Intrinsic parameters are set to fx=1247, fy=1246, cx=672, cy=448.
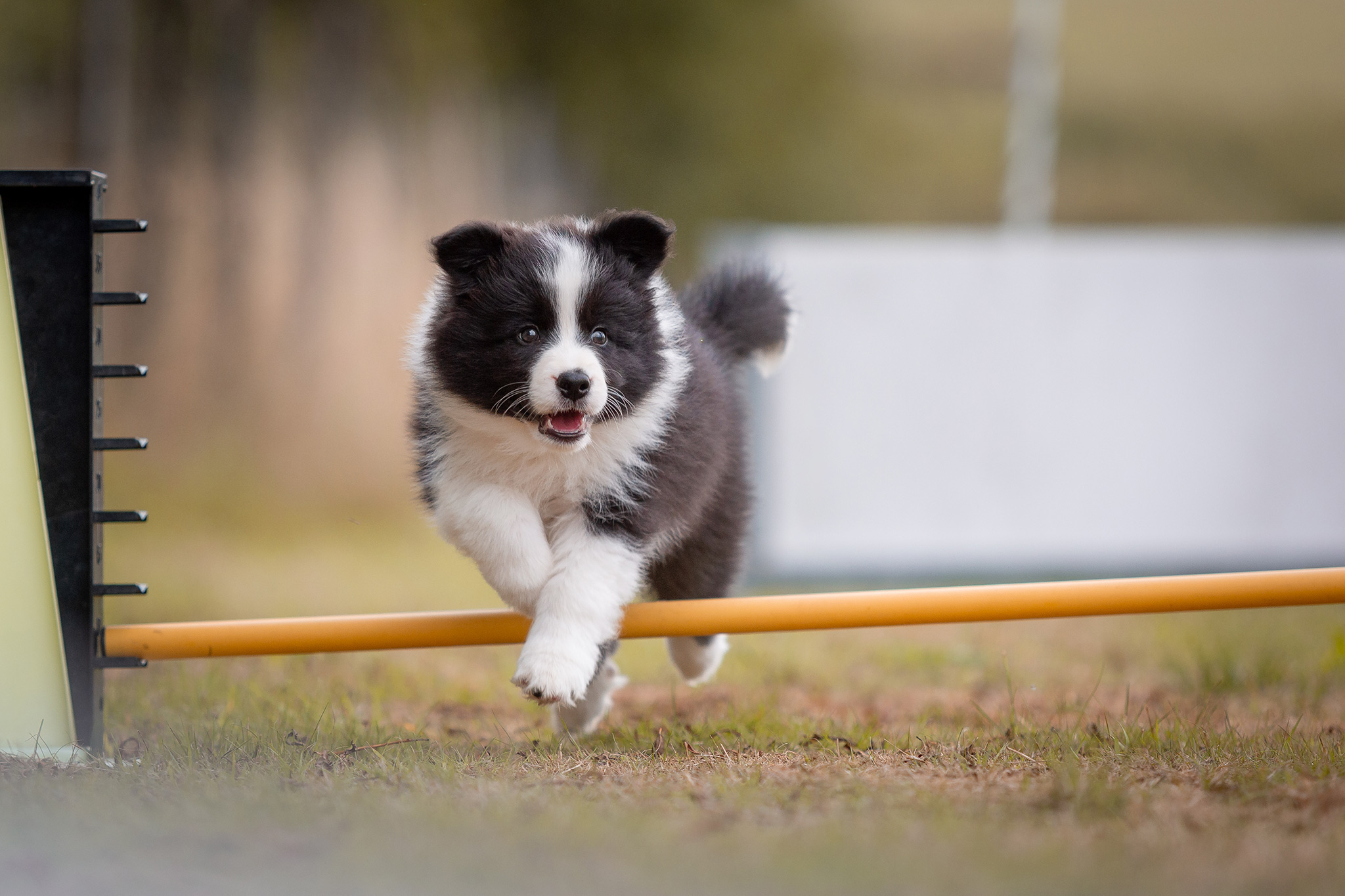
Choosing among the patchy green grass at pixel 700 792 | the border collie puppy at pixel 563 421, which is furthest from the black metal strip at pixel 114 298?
the patchy green grass at pixel 700 792

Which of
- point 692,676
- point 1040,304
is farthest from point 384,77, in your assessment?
point 692,676

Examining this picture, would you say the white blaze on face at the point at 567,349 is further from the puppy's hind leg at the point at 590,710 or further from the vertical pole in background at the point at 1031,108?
the vertical pole in background at the point at 1031,108

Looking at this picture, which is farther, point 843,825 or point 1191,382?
point 1191,382

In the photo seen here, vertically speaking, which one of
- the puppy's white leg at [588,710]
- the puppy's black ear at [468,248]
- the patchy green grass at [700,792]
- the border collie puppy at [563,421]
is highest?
the puppy's black ear at [468,248]

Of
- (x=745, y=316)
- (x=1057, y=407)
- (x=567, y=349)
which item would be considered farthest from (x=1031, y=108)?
(x=567, y=349)

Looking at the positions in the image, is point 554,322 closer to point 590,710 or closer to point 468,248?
point 468,248

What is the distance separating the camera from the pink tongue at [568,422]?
2287 millimetres

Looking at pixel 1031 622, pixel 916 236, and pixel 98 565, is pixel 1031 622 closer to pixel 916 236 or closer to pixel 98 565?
pixel 916 236

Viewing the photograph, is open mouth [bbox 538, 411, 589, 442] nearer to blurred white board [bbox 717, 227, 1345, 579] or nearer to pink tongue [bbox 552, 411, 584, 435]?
pink tongue [bbox 552, 411, 584, 435]

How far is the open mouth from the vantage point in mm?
2285

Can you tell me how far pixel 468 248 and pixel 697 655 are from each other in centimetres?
116

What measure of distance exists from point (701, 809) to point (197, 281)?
7761mm

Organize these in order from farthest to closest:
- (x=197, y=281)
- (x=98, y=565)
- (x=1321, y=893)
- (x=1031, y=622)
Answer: (x=197, y=281) < (x=1031, y=622) < (x=98, y=565) < (x=1321, y=893)

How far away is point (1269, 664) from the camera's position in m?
3.67
